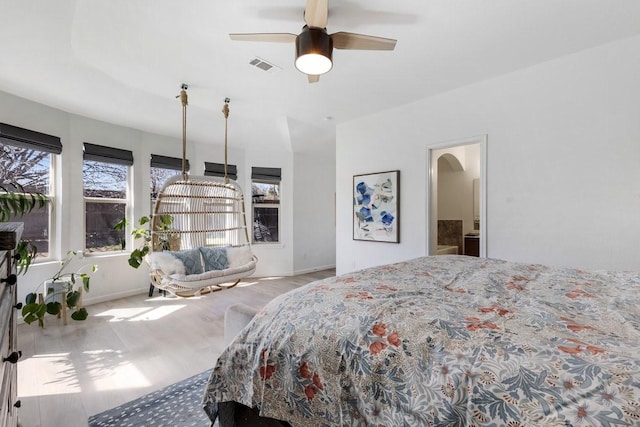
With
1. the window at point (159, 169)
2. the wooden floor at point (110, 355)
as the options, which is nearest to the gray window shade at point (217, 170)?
the window at point (159, 169)

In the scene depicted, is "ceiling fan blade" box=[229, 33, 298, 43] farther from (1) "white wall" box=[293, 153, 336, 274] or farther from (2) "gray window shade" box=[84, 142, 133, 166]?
(1) "white wall" box=[293, 153, 336, 274]

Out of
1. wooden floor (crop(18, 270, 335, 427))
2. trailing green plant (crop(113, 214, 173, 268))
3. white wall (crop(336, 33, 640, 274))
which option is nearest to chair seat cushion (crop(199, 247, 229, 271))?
wooden floor (crop(18, 270, 335, 427))

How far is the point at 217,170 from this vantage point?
558 cm

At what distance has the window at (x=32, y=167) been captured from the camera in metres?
3.31

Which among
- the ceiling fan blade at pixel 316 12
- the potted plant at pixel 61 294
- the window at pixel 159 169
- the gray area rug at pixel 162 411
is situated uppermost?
the ceiling fan blade at pixel 316 12

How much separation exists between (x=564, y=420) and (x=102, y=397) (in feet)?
8.68

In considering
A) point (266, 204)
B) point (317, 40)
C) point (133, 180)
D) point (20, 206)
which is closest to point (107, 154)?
point (133, 180)

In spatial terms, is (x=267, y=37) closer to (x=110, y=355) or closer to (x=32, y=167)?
(x=110, y=355)

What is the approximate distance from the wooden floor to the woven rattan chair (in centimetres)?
48

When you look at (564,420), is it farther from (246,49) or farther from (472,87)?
(472,87)

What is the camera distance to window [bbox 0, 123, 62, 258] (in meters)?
3.31

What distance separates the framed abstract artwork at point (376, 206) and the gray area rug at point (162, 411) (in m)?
2.69

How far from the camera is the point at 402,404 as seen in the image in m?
0.83

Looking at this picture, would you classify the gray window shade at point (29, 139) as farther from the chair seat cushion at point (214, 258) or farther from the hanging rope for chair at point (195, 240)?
the chair seat cushion at point (214, 258)
